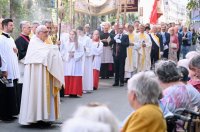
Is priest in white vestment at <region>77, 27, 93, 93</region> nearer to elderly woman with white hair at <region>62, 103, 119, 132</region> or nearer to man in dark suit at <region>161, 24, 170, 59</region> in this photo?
man in dark suit at <region>161, 24, 170, 59</region>

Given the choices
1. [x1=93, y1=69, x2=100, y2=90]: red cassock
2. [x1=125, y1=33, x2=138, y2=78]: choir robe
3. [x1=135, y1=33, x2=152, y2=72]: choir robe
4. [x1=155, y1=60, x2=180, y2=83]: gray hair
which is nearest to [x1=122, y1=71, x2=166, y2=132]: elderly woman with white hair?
[x1=155, y1=60, x2=180, y2=83]: gray hair

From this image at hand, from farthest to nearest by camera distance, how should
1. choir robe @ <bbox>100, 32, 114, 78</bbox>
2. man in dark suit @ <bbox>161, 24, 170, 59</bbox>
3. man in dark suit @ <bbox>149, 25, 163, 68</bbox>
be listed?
man in dark suit @ <bbox>161, 24, 170, 59</bbox>
man in dark suit @ <bbox>149, 25, 163, 68</bbox>
choir robe @ <bbox>100, 32, 114, 78</bbox>

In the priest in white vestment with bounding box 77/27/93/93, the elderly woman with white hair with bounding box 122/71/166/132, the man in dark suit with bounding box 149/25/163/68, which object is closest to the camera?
the elderly woman with white hair with bounding box 122/71/166/132

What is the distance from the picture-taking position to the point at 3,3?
16.2 metres

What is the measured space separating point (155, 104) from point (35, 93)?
4.84 m

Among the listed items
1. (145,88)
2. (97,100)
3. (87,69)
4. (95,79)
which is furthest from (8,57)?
(95,79)

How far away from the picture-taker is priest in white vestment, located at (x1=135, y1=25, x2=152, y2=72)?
16.7m

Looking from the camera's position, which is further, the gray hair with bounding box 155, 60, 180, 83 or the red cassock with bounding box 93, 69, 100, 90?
the red cassock with bounding box 93, 69, 100, 90

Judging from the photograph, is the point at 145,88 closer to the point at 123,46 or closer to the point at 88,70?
the point at 88,70

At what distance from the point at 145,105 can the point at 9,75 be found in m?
5.63

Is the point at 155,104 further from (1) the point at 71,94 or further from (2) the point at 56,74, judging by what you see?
(1) the point at 71,94

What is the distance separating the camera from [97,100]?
12203 millimetres

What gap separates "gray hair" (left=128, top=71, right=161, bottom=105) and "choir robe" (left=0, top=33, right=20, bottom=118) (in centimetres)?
548

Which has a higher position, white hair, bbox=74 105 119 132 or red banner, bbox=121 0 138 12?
red banner, bbox=121 0 138 12
